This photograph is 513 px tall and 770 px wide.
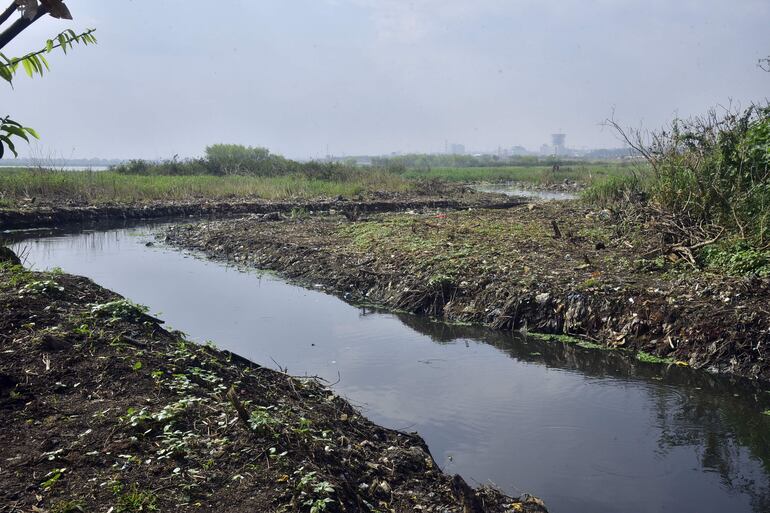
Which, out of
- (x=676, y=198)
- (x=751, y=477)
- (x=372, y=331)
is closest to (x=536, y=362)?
(x=372, y=331)

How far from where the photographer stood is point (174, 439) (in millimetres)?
3832

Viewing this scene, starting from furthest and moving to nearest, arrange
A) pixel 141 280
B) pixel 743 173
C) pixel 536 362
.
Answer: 1. pixel 141 280
2. pixel 743 173
3. pixel 536 362

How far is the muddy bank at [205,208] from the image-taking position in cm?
1892

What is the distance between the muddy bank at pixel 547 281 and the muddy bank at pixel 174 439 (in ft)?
12.5

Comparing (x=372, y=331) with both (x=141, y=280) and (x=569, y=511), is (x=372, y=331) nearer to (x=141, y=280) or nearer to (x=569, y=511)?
(x=569, y=511)

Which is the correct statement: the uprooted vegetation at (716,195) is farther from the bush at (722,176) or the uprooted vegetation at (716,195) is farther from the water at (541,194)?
the water at (541,194)

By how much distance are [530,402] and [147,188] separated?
2175 cm

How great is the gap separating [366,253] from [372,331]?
386cm

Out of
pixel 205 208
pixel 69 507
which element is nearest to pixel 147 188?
pixel 205 208

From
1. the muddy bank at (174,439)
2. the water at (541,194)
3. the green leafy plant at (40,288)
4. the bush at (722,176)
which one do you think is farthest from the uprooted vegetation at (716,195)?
the water at (541,194)

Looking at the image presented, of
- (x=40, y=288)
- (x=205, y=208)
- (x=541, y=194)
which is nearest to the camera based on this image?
(x=40, y=288)

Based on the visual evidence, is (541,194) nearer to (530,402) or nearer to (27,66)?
(530,402)

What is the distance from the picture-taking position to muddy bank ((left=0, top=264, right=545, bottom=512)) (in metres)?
3.36

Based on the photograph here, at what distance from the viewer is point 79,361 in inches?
188
